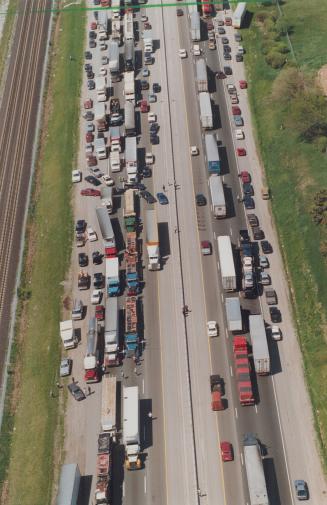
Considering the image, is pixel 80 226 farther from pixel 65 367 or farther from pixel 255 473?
pixel 255 473

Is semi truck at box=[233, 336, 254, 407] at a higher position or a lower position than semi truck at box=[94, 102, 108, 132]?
lower

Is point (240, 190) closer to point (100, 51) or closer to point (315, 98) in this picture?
point (315, 98)

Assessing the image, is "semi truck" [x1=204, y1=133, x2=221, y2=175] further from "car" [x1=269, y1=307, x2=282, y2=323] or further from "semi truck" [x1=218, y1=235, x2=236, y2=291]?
"car" [x1=269, y1=307, x2=282, y2=323]

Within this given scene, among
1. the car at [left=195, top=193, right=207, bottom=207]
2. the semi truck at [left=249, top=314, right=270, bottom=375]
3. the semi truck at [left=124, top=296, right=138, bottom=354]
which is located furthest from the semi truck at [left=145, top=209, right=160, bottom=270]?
the semi truck at [left=249, top=314, right=270, bottom=375]

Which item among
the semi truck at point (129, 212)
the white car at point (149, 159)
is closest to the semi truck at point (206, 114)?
the white car at point (149, 159)

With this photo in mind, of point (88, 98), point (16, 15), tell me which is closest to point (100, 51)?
point (88, 98)

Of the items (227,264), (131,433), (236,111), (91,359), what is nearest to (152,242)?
(227,264)

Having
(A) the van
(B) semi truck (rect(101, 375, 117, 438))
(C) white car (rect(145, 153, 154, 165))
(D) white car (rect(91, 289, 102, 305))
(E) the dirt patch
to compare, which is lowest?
(B) semi truck (rect(101, 375, 117, 438))
